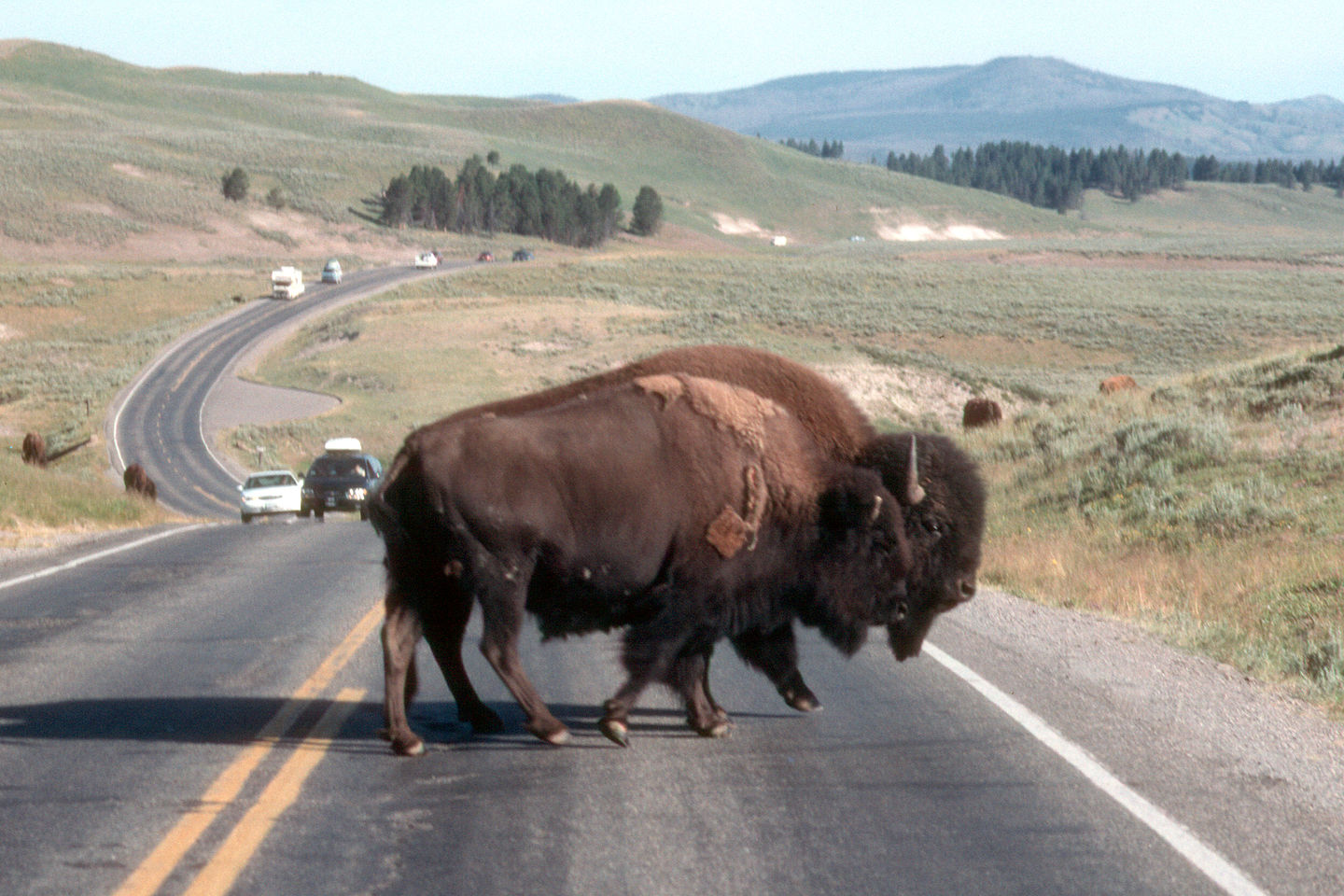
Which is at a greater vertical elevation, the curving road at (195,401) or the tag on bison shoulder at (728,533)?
the tag on bison shoulder at (728,533)

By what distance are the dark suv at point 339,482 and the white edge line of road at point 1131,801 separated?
75.0 ft

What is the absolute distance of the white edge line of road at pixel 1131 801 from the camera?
5.00m

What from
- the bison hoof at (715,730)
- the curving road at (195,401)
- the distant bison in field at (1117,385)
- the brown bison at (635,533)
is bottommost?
the curving road at (195,401)

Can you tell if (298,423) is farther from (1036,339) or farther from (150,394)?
(1036,339)

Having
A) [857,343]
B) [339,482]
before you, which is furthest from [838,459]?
[857,343]

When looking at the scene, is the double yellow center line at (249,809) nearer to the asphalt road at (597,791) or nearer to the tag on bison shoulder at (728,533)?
the asphalt road at (597,791)

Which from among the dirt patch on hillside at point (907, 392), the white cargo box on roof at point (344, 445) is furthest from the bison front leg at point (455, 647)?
the dirt patch on hillside at point (907, 392)

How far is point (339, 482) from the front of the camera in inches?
1183

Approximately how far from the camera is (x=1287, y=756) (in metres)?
6.82

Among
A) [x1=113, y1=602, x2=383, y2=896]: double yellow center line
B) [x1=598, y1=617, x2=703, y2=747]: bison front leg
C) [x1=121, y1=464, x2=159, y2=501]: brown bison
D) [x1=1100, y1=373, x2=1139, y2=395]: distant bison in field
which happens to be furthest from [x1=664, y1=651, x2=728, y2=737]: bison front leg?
[x1=121, y1=464, x2=159, y2=501]: brown bison

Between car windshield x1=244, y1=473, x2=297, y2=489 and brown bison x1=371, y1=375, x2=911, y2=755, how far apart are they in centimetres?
2674

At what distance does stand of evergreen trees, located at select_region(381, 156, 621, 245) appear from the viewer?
144 meters

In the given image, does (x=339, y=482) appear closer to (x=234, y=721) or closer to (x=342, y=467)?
(x=342, y=467)

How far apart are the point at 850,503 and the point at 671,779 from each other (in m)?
1.48
